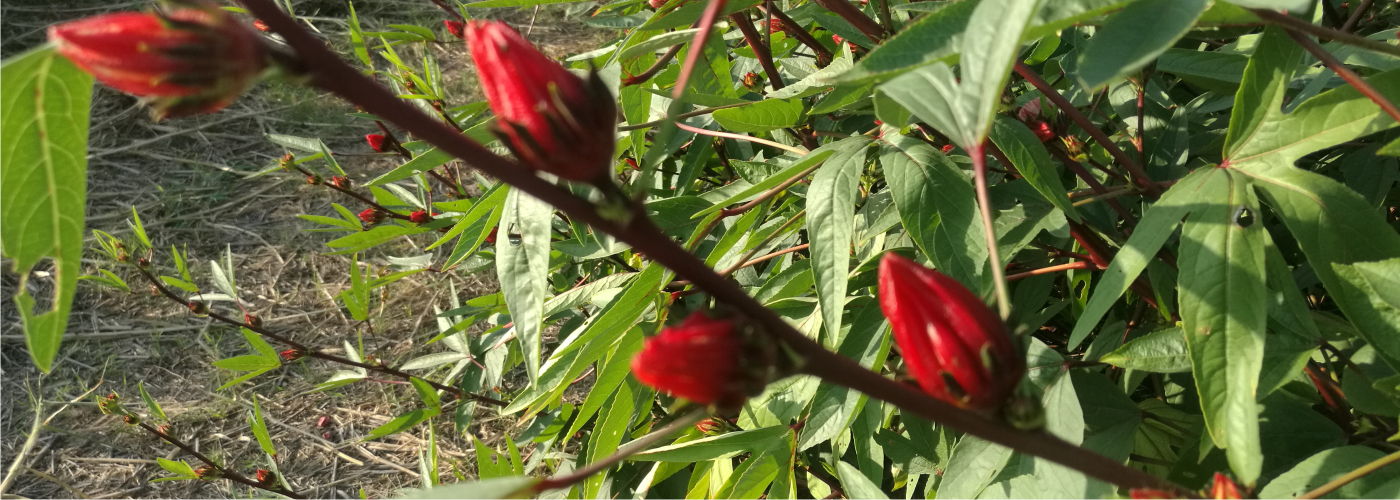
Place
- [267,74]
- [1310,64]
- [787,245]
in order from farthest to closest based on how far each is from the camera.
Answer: [787,245], [1310,64], [267,74]

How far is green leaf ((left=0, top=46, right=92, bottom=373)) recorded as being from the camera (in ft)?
1.56

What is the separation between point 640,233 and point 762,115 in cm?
85

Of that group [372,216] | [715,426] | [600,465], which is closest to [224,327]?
[372,216]

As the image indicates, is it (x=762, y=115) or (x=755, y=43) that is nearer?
(x=762, y=115)

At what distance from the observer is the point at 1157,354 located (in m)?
0.96

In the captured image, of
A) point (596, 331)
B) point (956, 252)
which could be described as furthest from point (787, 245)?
point (956, 252)

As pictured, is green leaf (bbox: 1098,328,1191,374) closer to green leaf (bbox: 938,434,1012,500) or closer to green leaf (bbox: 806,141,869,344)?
green leaf (bbox: 938,434,1012,500)

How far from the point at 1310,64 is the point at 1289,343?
0.49 metres

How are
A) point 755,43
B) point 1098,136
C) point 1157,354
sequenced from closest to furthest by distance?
1. point 1157,354
2. point 1098,136
3. point 755,43

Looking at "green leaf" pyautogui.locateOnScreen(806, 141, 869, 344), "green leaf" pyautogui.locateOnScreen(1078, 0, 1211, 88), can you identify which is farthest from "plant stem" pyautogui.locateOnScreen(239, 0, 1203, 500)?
"green leaf" pyautogui.locateOnScreen(806, 141, 869, 344)

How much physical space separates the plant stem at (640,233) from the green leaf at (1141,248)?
330mm

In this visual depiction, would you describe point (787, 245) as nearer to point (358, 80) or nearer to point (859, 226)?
point (859, 226)

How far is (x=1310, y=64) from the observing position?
3.68ft

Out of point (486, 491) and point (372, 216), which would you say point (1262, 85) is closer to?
point (486, 491)
